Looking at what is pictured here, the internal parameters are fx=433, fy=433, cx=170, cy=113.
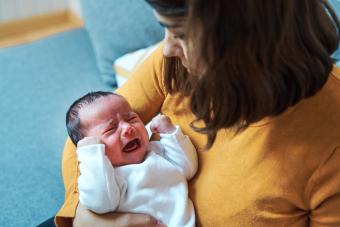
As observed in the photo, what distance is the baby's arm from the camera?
0.95m

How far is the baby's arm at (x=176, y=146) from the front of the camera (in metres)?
0.95

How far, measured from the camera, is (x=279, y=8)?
2.04ft

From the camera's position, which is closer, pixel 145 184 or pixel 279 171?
pixel 279 171

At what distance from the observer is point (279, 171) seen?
0.78m

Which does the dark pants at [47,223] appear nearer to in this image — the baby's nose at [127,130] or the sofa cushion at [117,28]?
the baby's nose at [127,130]

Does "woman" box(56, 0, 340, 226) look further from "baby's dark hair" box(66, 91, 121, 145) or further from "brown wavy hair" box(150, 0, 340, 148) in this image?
"baby's dark hair" box(66, 91, 121, 145)

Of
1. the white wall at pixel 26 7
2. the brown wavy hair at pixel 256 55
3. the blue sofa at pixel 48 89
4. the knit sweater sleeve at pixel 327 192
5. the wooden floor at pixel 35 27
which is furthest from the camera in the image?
the wooden floor at pixel 35 27

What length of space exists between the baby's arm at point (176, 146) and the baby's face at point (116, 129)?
44 millimetres

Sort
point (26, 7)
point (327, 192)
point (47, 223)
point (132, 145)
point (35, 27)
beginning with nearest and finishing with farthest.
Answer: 1. point (327, 192)
2. point (132, 145)
3. point (47, 223)
4. point (26, 7)
5. point (35, 27)

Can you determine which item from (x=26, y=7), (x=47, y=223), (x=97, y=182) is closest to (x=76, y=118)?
(x=97, y=182)

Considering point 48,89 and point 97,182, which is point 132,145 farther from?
point 48,89

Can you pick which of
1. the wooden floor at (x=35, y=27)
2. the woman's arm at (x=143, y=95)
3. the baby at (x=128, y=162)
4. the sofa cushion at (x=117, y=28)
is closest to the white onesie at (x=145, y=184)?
the baby at (x=128, y=162)

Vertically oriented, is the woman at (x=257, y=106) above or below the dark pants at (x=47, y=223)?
above

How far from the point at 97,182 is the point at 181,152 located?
0.19 metres
